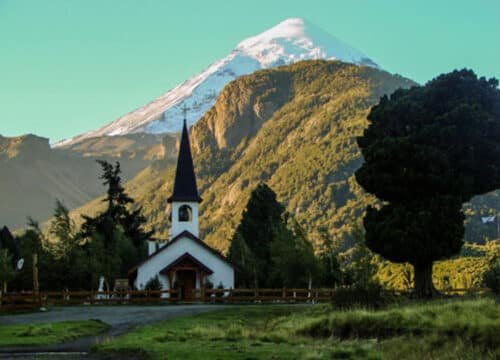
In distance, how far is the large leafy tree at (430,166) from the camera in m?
41.0

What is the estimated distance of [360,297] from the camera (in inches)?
1260

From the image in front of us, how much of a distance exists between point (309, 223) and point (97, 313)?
139 m

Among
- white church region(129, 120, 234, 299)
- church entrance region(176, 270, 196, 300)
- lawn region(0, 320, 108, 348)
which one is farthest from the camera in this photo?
church entrance region(176, 270, 196, 300)

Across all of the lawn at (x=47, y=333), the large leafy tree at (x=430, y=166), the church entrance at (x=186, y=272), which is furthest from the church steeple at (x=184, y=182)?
the lawn at (x=47, y=333)

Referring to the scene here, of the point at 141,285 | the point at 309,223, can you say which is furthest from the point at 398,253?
the point at 309,223

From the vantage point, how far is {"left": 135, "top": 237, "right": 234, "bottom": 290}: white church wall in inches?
2383

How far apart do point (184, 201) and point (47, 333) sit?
39.5m

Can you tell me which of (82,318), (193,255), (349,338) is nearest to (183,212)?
→ (193,255)

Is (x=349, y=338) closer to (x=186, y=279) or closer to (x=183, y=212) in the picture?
(x=186, y=279)

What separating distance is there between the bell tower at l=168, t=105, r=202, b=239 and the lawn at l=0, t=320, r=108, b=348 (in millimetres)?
33909

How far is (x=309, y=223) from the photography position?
175m

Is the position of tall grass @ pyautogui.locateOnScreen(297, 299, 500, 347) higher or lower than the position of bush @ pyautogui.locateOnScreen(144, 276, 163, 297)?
lower

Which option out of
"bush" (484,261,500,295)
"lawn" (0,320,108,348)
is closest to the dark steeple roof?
"bush" (484,261,500,295)

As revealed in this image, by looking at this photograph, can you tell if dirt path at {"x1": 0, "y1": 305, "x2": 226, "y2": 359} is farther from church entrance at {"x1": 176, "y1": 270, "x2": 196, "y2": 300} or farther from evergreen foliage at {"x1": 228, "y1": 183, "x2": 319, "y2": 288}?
church entrance at {"x1": 176, "y1": 270, "x2": 196, "y2": 300}
